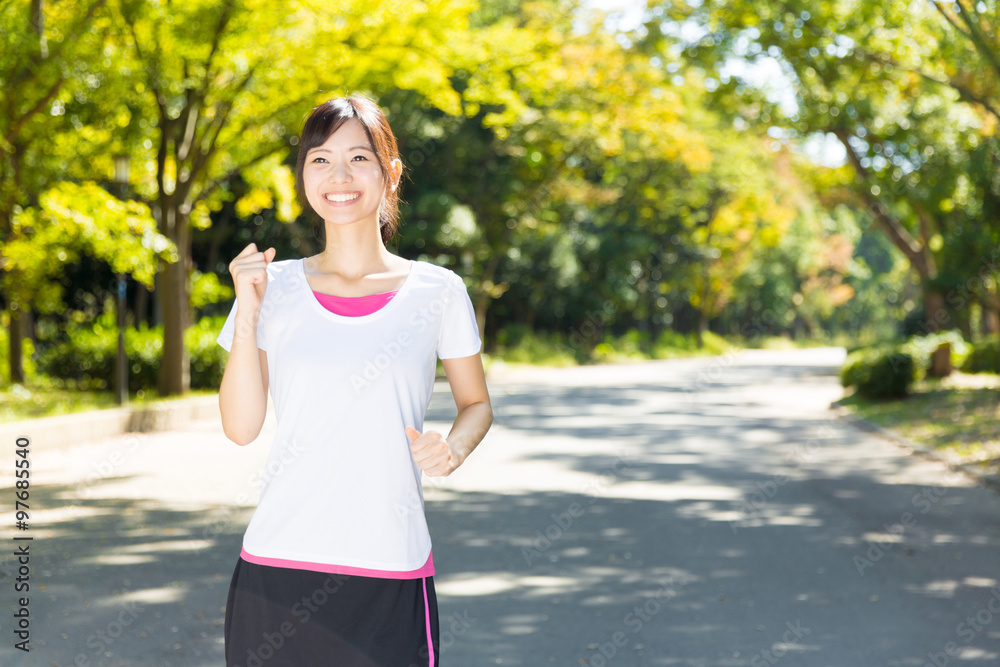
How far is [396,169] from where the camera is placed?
2.52 m

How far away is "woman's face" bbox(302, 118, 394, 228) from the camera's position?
7.81ft

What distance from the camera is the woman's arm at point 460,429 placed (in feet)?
6.97

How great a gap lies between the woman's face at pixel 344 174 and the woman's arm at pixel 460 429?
0.43 m

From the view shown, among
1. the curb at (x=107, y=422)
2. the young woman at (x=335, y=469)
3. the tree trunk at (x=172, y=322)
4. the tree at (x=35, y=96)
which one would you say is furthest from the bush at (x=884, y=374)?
the young woman at (x=335, y=469)

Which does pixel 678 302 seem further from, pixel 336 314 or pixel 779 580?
pixel 336 314

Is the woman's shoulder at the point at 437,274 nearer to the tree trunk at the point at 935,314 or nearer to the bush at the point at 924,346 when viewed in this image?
the bush at the point at 924,346

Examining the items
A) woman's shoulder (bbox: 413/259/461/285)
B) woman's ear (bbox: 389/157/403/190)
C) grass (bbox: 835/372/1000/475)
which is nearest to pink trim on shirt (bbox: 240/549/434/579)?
woman's shoulder (bbox: 413/259/461/285)

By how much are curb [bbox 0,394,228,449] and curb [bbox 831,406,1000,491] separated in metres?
8.62

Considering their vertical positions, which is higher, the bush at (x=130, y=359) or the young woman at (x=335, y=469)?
the young woman at (x=335, y=469)

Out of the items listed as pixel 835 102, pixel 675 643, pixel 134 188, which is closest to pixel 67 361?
pixel 134 188

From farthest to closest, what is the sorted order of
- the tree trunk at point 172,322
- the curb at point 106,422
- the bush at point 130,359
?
the bush at point 130,359, the tree trunk at point 172,322, the curb at point 106,422

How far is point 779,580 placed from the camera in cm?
624

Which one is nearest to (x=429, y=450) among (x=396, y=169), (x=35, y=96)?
(x=396, y=169)

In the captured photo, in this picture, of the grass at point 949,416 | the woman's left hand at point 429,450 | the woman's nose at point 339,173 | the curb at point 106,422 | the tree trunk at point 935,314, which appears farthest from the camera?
the tree trunk at point 935,314
